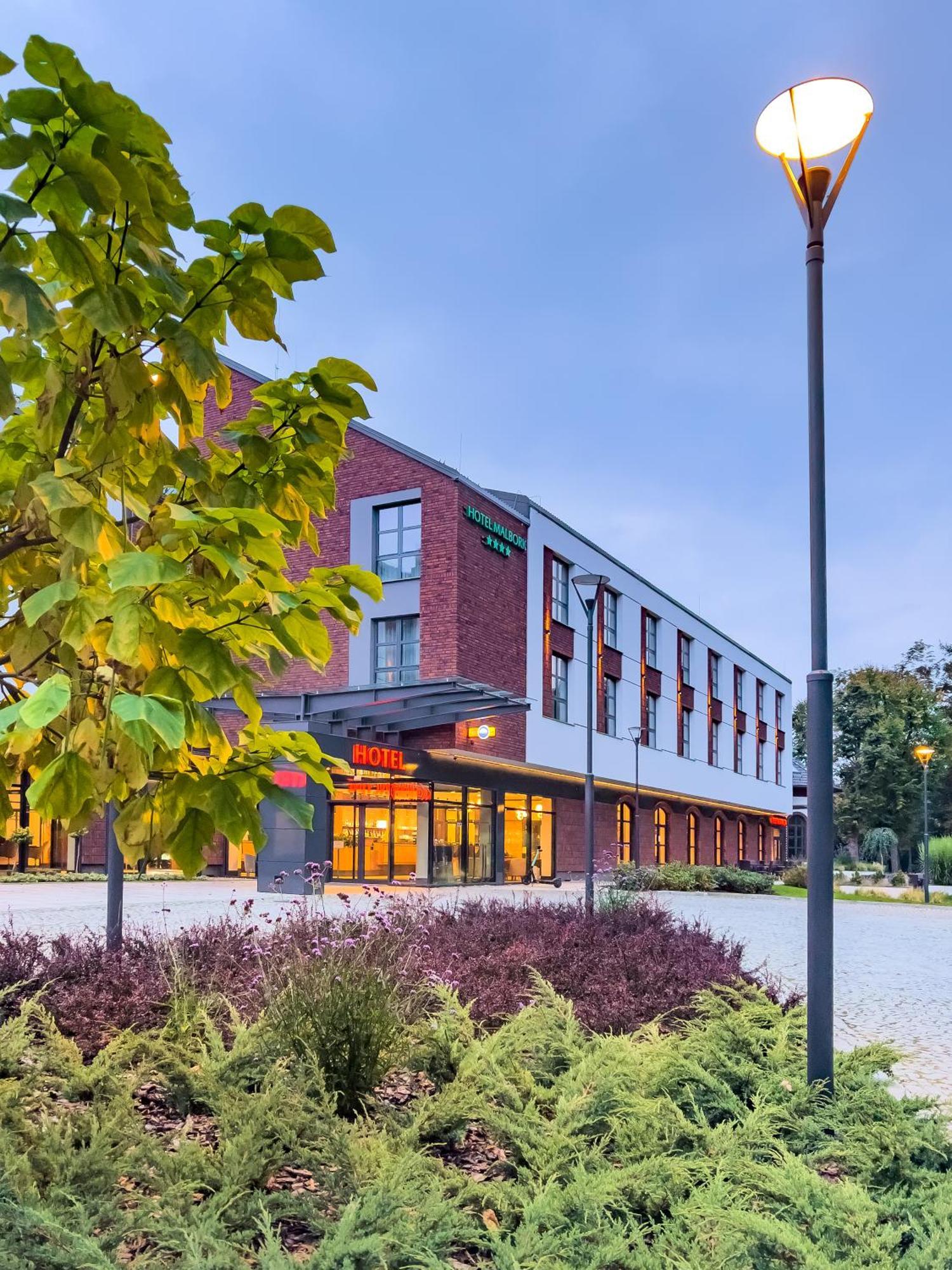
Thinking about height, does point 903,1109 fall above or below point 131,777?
below

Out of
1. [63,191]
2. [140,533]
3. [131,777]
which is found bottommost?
[131,777]

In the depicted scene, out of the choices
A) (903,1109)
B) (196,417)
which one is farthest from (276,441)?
(903,1109)

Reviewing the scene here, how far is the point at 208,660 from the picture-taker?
241cm

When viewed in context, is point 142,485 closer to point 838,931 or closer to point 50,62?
point 50,62

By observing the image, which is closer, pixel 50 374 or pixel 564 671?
pixel 50 374

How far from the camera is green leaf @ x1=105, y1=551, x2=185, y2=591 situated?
82.8 inches

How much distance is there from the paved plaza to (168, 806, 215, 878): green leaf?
478cm

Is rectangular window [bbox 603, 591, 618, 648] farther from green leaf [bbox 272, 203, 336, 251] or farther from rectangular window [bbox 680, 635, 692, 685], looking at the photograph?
green leaf [bbox 272, 203, 336, 251]

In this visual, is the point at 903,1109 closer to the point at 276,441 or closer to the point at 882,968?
the point at 276,441

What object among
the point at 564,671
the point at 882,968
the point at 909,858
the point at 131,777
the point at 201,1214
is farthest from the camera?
the point at 909,858

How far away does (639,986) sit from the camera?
27.2 feet

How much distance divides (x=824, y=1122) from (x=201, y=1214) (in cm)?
289

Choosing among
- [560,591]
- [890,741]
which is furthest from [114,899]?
[890,741]

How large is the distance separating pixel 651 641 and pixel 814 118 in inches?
1653
